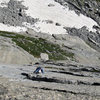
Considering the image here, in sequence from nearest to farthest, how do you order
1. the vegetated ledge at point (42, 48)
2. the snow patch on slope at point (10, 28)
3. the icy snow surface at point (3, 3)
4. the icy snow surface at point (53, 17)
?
the vegetated ledge at point (42, 48) < the snow patch on slope at point (10, 28) < the icy snow surface at point (53, 17) < the icy snow surface at point (3, 3)

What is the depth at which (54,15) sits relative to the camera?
404ft

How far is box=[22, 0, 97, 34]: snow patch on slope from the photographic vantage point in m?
113

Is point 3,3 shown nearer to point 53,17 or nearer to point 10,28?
point 10,28

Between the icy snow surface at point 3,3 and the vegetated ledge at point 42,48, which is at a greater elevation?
the icy snow surface at point 3,3

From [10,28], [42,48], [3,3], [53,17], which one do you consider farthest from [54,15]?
[42,48]

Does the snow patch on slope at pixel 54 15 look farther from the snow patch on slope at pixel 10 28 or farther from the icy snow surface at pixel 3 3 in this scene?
the icy snow surface at pixel 3 3

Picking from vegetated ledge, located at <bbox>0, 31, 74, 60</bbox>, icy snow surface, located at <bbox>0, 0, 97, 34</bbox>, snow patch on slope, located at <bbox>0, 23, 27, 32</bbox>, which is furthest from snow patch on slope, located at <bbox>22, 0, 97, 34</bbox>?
vegetated ledge, located at <bbox>0, 31, 74, 60</bbox>

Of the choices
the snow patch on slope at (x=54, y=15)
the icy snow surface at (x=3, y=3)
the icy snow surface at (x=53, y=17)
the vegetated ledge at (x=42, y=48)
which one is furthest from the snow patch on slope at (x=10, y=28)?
the vegetated ledge at (x=42, y=48)

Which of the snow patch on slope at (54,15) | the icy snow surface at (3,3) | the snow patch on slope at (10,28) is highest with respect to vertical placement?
the icy snow surface at (3,3)

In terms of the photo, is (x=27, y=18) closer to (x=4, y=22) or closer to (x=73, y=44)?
(x=4, y=22)

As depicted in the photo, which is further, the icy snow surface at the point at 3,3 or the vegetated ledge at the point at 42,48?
the icy snow surface at the point at 3,3

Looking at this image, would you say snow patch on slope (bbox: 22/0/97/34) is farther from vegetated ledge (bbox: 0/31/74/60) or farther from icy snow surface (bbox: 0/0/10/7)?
vegetated ledge (bbox: 0/31/74/60)

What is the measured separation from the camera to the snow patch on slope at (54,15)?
372 ft

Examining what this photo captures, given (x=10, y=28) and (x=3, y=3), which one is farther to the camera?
(x=3, y=3)
